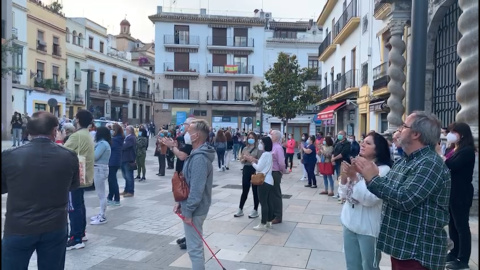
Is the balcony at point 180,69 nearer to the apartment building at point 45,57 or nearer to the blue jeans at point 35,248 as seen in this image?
the apartment building at point 45,57

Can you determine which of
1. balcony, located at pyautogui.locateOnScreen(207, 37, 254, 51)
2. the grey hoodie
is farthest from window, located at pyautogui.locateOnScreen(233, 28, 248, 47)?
the grey hoodie

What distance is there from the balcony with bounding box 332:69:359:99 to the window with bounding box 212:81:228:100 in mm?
18699

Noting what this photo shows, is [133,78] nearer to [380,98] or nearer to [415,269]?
[380,98]

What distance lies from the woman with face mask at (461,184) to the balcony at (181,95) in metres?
36.7

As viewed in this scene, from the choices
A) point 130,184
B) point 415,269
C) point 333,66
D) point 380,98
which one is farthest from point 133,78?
point 415,269

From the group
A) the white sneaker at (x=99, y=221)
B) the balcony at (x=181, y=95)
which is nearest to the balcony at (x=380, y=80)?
the white sneaker at (x=99, y=221)

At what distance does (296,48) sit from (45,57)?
74.8ft

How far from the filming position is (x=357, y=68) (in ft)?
64.9

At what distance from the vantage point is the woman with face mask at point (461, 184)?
4.57 m

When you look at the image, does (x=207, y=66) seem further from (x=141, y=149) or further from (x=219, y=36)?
(x=141, y=149)

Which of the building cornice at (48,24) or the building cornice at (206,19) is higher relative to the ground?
the building cornice at (206,19)

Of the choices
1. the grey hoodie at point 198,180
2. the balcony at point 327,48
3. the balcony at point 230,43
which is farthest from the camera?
the balcony at point 230,43

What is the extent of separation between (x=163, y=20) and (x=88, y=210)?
35239mm

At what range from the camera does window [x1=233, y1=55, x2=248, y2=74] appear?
135ft
